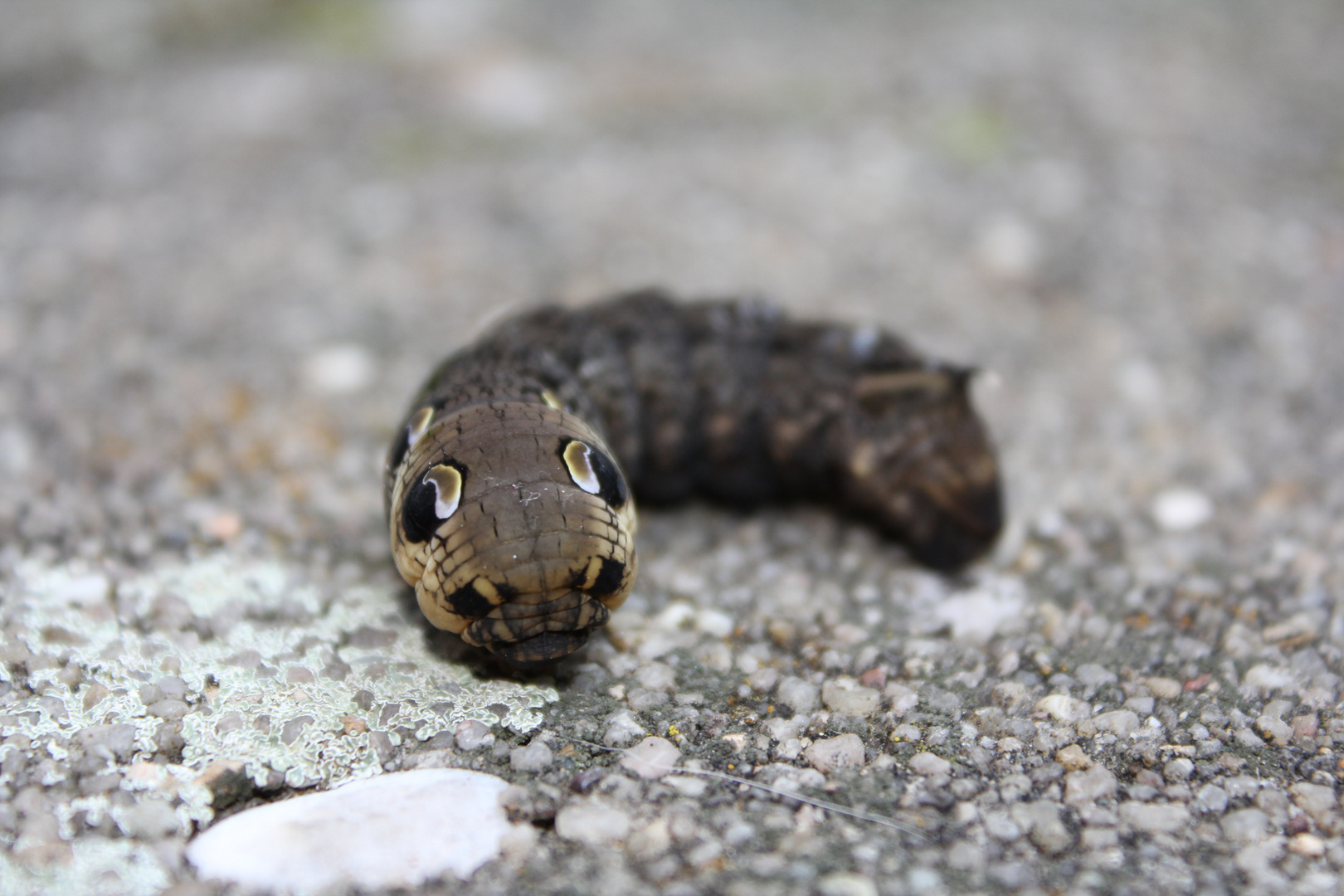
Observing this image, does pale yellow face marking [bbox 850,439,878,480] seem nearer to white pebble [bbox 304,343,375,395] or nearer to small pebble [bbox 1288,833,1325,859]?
small pebble [bbox 1288,833,1325,859]

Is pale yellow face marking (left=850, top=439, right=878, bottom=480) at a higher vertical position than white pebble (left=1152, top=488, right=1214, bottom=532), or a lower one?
higher

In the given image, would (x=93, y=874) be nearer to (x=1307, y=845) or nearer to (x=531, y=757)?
(x=531, y=757)

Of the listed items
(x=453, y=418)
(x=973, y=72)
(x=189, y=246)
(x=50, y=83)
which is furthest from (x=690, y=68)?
(x=453, y=418)

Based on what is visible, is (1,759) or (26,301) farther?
(26,301)

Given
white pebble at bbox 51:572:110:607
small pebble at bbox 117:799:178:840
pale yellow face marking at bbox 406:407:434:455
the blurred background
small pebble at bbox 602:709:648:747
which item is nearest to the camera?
small pebble at bbox 117:799:178:840

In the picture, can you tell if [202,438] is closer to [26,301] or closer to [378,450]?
[378,450]

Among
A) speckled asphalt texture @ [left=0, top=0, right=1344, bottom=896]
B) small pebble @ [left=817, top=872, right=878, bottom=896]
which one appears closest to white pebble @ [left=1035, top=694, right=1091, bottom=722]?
speckled asphalt texture @ [left=0, top=0, right=1344, bottom=896]

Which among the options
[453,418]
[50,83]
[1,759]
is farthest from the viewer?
[50,83]
